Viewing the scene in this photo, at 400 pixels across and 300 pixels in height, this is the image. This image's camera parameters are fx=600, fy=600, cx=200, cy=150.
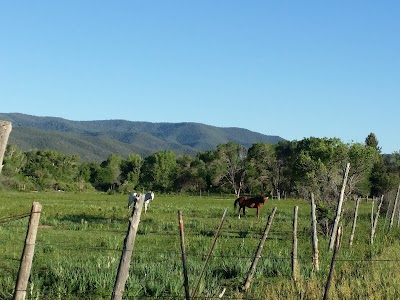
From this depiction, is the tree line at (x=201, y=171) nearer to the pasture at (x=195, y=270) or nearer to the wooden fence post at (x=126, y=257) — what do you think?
the pasture at (x=195, y=270)

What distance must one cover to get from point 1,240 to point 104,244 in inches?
130

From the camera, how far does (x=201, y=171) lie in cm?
10381

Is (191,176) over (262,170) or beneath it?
beneath

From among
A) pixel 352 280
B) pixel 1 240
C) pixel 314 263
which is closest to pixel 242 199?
pixel 1 240

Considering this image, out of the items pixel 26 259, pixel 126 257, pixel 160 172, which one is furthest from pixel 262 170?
pixel 26 259

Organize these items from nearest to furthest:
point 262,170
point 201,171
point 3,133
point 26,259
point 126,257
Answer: point 3,133
point 26,259
point 126,257
point 262,170
point 201,171

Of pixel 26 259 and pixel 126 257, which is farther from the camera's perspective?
pixel 126 257

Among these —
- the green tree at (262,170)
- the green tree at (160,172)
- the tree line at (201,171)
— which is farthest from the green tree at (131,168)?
the green tree at (262,170)

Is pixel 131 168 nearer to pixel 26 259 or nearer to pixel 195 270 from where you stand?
pixel 195 270

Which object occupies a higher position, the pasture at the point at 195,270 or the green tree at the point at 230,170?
the green tree at the point at 230,170

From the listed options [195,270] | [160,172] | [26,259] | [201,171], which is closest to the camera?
[26,259]

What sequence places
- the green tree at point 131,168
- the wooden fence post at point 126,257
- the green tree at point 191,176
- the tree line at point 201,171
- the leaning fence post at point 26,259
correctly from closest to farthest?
the leaning fence post at point 26,259
the wooden fence post at point 126,257
the tree line at point 201,171
the green tree at point 191,176
the green tree at point 131,168

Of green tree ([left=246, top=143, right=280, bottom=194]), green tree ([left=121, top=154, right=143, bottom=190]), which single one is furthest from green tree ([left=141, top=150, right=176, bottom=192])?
green tree ([left=246, top=143, right=280, bottom=194])

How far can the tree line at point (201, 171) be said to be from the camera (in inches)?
3469
